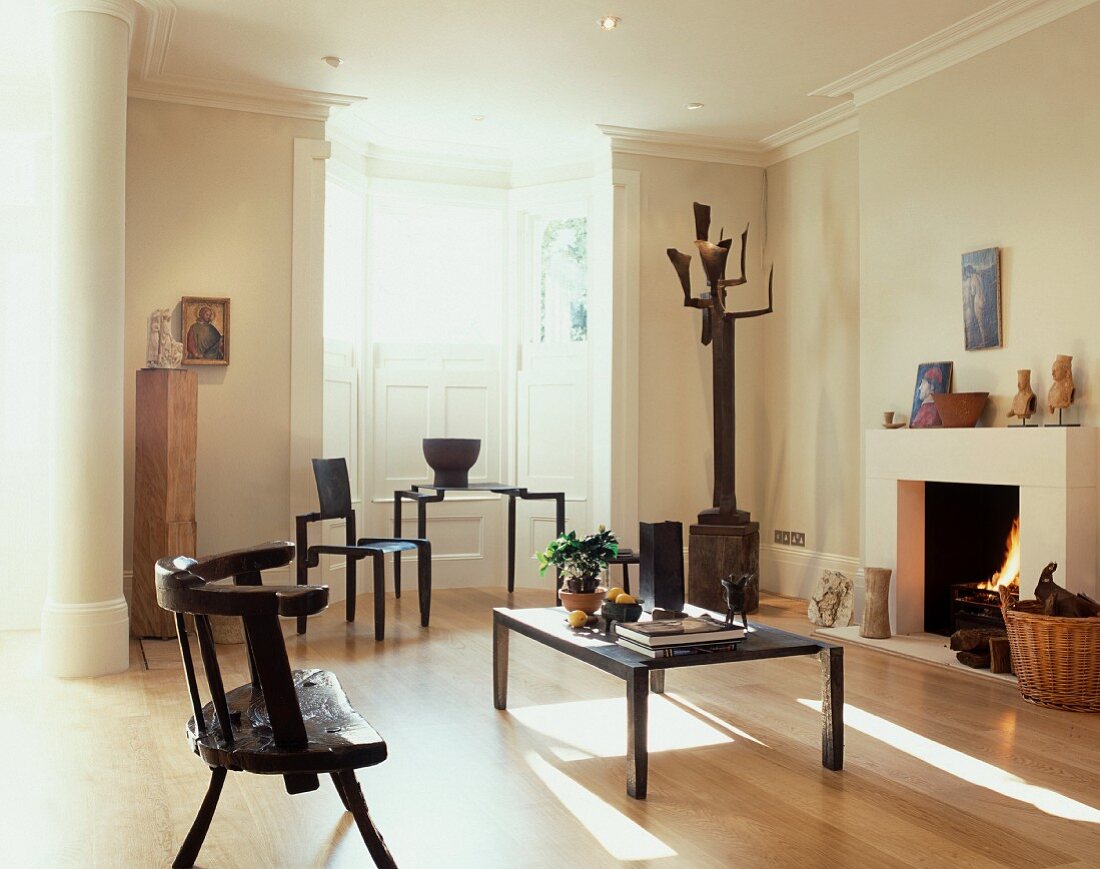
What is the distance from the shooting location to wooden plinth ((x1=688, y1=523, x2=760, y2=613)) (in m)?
5.94

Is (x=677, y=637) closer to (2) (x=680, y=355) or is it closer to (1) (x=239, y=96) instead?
(2) (x=680, y=355)

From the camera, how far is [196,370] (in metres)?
5.63

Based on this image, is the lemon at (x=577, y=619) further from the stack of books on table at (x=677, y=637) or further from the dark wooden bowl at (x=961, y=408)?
the dark wooden bowl at (x=961, y=408)

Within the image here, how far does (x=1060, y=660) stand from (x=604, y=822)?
211 cm

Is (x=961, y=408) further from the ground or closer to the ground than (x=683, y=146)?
closer to the ground

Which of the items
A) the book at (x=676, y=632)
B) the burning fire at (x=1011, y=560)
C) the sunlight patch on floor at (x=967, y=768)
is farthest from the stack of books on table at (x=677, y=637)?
the burning fire at (x=1011, y=560)

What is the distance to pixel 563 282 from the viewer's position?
7.05 metres

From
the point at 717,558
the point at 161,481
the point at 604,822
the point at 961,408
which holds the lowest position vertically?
the point at 604,822

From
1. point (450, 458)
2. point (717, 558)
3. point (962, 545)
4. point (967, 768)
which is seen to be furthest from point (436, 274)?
point (967, 768)

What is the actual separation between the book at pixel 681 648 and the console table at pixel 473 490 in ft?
10.2

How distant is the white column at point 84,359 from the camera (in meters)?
4.38

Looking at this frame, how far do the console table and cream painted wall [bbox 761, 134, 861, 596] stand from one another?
4.69 ft

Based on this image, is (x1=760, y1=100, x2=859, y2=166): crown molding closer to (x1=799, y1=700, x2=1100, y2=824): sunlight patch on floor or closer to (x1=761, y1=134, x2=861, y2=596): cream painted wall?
(x1=761, y1=134, x2=861, y2=596): cream painted wall

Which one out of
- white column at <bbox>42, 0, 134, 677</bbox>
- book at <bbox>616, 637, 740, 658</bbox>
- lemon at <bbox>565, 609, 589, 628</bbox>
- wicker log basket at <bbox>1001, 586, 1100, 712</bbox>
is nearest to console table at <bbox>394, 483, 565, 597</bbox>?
white column at <bbox>42, 0, 134, 677</bbox>
